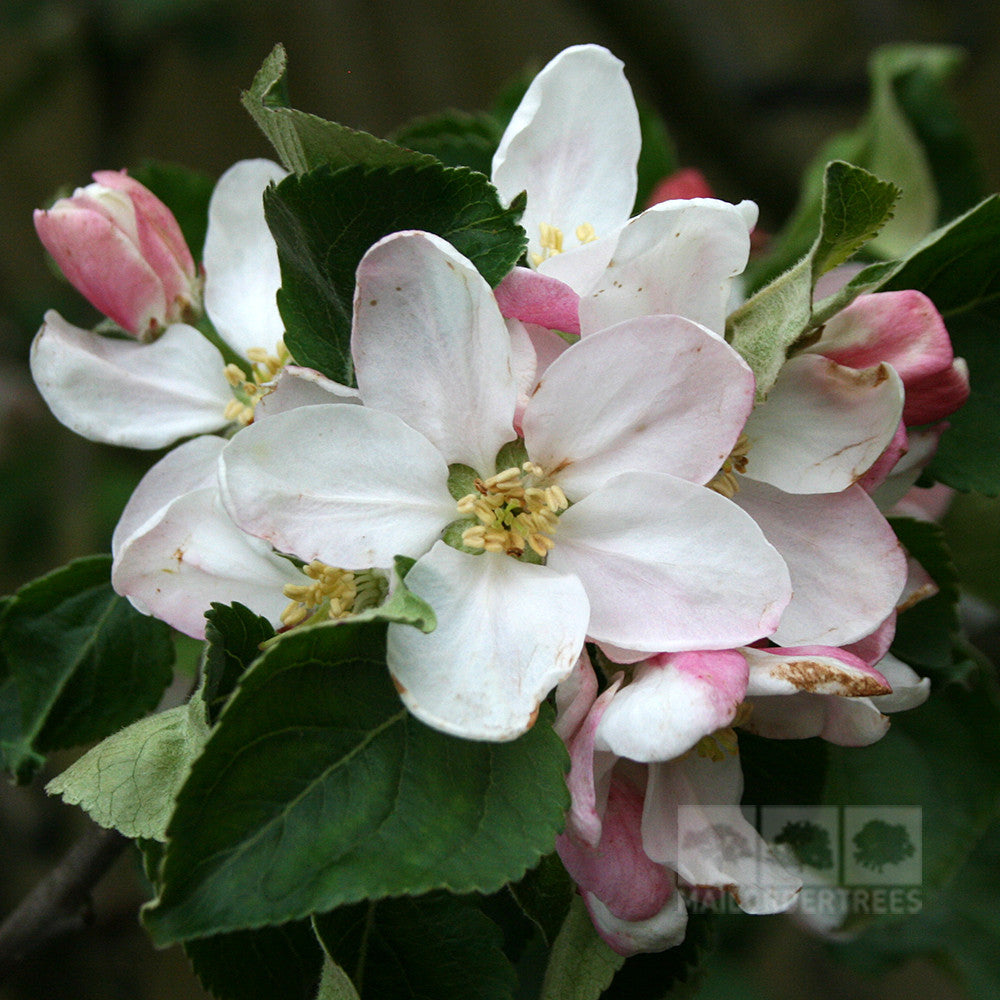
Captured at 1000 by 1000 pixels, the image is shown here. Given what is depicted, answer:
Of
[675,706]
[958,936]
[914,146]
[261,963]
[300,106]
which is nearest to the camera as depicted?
[675,706]

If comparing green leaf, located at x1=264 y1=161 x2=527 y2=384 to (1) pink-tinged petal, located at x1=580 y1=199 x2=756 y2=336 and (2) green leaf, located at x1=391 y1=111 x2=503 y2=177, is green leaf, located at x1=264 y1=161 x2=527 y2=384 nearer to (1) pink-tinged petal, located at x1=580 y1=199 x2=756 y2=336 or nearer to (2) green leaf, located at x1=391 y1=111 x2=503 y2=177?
(1) pink-tinged petal, located at x1=580 y1=199 x2=756 y2=336

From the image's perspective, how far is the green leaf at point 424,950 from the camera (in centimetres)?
48

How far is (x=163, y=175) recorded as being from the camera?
0.75 meters

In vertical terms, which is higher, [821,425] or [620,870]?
[821,425]

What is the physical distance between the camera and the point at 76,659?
64cm

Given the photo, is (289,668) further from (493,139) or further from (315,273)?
(493,139)

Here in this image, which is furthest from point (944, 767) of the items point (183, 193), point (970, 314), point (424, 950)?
point (183, 193)

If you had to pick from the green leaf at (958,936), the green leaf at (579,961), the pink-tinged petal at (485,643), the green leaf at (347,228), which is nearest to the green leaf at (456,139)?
the green leaf at (347,228)

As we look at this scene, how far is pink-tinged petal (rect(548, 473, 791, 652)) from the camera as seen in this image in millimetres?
420

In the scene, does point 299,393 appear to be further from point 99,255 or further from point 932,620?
point 932,620

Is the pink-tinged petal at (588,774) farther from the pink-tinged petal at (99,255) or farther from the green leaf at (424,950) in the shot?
the pink-tinged petal at (99,255)

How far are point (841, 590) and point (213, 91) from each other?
8.83ft

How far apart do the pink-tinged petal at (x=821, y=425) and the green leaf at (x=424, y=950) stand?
0.81 ft

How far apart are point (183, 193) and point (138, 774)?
0.44m
